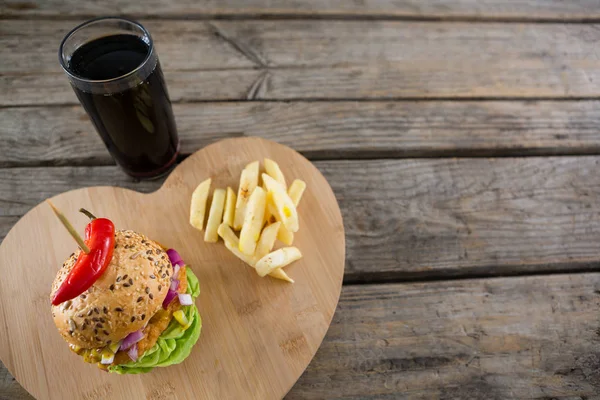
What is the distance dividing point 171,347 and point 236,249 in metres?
0.51

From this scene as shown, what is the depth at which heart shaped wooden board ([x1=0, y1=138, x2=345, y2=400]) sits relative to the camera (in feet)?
6.42

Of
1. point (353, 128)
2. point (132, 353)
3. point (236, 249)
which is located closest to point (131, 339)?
point (132, 353)

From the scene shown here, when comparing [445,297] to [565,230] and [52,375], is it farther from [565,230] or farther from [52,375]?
[52,375]

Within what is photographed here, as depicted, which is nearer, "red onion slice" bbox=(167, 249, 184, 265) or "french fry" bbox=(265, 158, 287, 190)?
"red onion slice" bbox=(167, 249, 184, 265)

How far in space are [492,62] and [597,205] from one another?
116 cm

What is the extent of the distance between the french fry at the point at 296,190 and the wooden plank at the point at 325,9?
151 centimetres

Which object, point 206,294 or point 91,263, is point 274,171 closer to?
point 206,294

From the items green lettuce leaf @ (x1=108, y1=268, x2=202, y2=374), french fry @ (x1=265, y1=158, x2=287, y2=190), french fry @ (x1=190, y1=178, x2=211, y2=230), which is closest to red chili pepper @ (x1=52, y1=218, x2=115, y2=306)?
green lettuce leaf @ (x1=108, y1=268, x2=202, y2=374)

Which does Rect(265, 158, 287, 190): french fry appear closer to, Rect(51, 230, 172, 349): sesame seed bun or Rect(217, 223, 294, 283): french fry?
Rect(217, 223, 294, 283): french fry

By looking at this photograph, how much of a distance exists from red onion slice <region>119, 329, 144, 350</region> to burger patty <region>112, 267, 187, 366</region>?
2cm

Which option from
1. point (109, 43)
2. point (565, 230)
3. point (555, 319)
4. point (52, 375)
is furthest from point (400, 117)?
point (52, 375)

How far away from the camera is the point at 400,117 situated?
2.86 m

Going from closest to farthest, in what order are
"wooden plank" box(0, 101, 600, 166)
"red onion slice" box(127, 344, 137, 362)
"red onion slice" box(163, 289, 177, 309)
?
"red onion slice" box(127, 344, 137, 362), "red onion slice" box(163, 289, 177, 309), "wooden plank" box(0, 101, 600, 166)

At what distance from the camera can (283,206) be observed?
2119 mm
